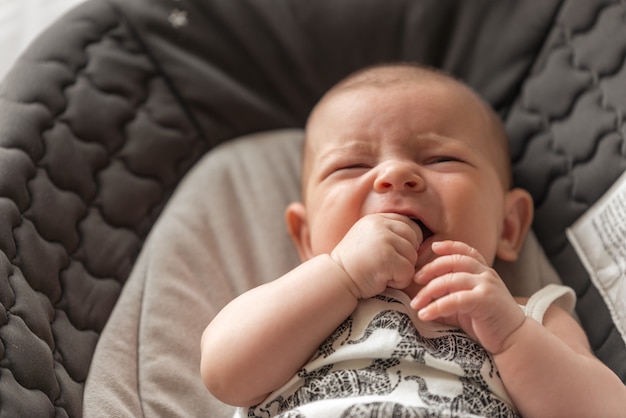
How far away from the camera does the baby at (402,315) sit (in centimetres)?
104

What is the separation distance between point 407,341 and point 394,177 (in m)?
0.23

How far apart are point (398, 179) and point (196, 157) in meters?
0.59

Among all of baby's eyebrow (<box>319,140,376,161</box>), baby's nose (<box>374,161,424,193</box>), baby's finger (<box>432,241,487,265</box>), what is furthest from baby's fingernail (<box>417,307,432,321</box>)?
baby's eyebrow (<box>319,140,376,161</box>)

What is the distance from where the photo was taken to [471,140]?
1292mm

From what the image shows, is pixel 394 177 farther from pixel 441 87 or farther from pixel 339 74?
pixel 339 74

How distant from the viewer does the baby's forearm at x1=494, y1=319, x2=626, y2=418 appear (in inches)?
40.9

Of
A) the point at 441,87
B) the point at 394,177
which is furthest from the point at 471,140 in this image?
the point at 394,177

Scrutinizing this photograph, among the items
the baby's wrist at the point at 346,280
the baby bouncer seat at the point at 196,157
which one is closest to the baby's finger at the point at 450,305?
the baby's wrist at the point at 346,280

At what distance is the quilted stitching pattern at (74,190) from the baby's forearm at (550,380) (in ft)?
2.02

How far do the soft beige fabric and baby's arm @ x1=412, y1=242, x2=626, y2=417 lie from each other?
335mm

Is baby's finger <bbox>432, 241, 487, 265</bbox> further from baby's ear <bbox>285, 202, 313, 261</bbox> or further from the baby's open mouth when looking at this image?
baby's ear <bbox>285, 202, 313, 261</bbox>

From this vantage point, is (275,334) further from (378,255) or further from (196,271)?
(196,271)

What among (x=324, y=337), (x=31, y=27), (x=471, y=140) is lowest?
(x=324, y=337)

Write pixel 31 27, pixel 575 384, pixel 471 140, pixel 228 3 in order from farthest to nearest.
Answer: pixel 31 27
pixel 228 3
pixel 471 140
pixel 575 384
